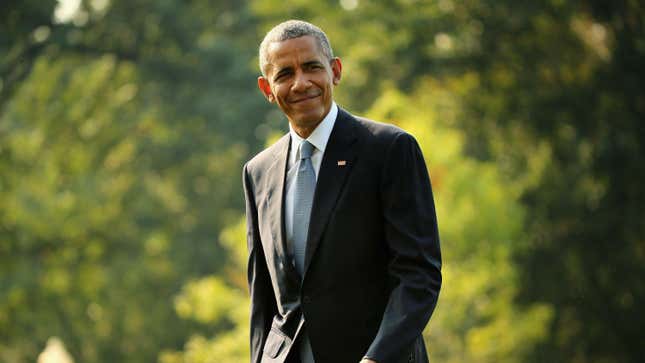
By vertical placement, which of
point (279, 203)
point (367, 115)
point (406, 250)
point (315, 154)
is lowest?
point (406, 250)

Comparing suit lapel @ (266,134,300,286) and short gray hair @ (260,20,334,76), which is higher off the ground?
short gray hair @ (260,20,334,76)

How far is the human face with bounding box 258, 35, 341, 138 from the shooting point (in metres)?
3.22

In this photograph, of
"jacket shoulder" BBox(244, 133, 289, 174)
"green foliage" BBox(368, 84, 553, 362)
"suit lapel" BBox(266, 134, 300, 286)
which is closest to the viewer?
"suit lapel" BBox(266, 134, 300, 286)

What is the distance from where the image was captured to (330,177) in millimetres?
3186

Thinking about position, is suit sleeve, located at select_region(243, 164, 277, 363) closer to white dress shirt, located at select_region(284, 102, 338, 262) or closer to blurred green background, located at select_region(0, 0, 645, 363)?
white dress shirt, located at select_region(284, 102, 338, 262)

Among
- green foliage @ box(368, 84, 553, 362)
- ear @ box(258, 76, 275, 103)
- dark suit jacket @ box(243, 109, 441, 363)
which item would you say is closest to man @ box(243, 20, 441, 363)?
dark suit jacket @ box(243, 109, 441, 363)

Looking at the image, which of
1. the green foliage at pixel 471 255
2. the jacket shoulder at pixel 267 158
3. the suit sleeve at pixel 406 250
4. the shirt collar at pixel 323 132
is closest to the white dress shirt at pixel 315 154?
the shirt collar at pixel 323 132

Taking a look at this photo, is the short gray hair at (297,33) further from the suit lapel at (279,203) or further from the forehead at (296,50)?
the suit lapel at (279,203)

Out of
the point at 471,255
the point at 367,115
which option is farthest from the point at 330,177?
the point at 367,115

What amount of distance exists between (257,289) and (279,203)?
35 cm

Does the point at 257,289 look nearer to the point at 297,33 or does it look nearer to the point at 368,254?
the point at 368,254

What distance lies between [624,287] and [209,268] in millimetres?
12254

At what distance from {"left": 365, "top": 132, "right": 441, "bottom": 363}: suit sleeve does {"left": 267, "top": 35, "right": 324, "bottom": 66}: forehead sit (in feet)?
1.18

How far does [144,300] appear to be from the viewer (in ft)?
86.3
